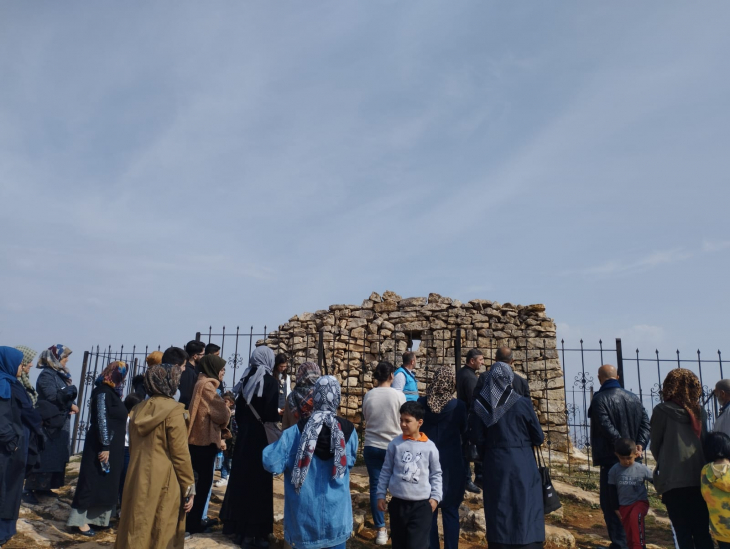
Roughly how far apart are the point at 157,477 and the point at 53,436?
11.1ft

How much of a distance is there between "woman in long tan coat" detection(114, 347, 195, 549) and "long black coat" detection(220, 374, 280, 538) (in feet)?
3.24

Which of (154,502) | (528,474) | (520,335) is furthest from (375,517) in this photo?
(520,335)

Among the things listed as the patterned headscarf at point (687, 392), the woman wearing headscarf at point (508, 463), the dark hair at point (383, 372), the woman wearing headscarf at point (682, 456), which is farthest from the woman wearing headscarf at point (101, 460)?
the patterned headscarf at point (687, 392)

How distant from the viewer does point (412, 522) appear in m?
3.85

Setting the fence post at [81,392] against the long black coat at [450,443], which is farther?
the fence post at [81,392]

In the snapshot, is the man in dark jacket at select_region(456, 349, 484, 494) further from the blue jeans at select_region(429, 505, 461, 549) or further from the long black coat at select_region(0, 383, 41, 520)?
the long black coat at select_region(0, 383, 41, 520)

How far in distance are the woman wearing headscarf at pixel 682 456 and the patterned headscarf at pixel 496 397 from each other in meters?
1.24

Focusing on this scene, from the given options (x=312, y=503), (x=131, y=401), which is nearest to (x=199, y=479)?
(x=131, y=401)

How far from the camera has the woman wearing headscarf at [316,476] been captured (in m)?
3.63

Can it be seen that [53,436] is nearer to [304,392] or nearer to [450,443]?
[304,392]

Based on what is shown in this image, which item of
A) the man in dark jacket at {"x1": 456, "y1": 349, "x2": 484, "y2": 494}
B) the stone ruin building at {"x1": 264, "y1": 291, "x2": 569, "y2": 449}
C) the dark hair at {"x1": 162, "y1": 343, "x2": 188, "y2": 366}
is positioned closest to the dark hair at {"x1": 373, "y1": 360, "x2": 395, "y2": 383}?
the man in dark jacket at {"x1": 456, "y1": 349, "x2": 484, "y2": 494}

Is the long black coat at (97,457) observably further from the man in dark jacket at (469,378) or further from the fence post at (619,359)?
the fence post at (619,359)

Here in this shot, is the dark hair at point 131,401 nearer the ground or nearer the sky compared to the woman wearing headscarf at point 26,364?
nearer the ground

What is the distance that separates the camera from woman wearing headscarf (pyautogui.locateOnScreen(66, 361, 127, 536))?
543 centimetres
